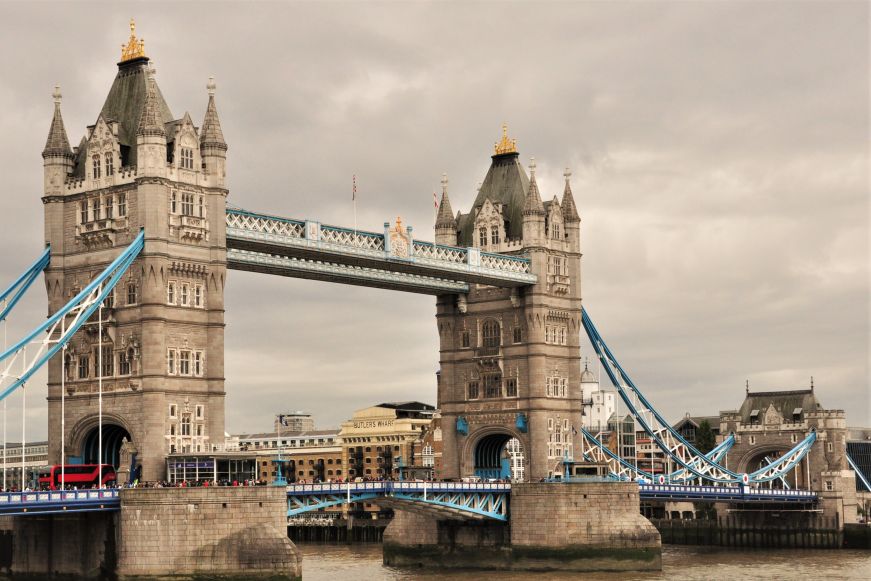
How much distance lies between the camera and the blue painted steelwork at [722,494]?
354ft

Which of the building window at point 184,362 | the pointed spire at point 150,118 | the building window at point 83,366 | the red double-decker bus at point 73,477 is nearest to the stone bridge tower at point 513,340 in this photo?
the building window at point 184,362

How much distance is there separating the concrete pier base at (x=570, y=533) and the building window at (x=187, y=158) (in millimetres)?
29893

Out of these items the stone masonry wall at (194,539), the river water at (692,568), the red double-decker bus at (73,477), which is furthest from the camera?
the river water at (692,568)

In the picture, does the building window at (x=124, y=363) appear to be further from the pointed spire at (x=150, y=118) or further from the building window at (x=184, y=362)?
the pointed spire at (x=150, y=118)

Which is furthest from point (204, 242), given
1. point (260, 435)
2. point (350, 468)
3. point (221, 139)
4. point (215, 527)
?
point (260, 435)

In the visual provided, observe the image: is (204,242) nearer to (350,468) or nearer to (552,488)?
(552,488)

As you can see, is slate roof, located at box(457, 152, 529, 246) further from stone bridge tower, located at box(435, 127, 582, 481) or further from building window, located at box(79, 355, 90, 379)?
building window, located at box(79, 355, 90, 379)

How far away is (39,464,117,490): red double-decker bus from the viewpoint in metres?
78.6

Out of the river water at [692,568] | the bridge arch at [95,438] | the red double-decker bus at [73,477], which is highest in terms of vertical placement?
the bridge arch at [95,438]

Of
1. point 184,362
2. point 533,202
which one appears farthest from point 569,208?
point 184,362

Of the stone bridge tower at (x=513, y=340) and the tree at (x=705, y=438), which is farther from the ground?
the stone bridge tower at (x=513, y=340)

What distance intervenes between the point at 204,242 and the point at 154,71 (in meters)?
9.70

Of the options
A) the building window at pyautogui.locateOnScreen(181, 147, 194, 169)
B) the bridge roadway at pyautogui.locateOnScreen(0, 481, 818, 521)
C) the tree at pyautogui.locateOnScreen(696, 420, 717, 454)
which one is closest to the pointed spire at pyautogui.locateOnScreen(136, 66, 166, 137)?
the building window at pyautogui.locateOnScreen(181, 147, 194, 169)

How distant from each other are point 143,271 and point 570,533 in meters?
31.5
